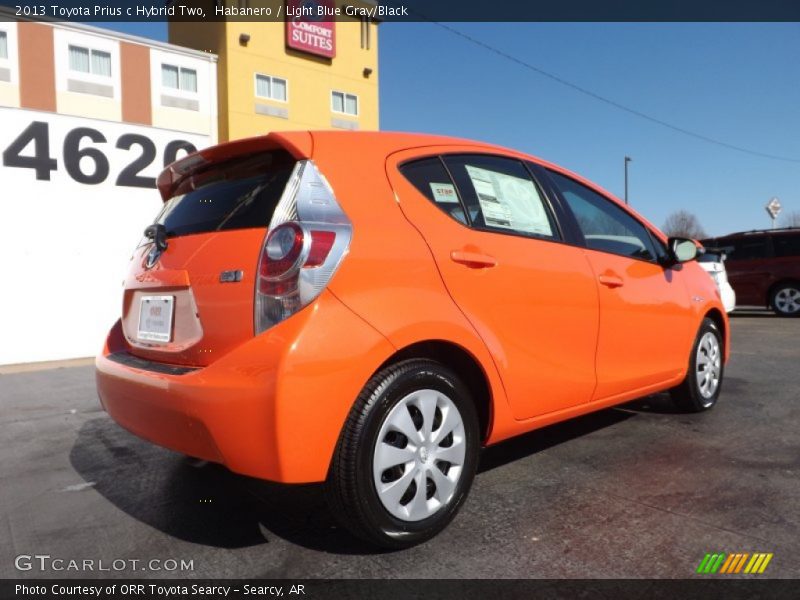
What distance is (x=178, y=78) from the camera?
10.7 metres

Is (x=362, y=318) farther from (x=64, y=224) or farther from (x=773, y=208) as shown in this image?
(x=773, y=208)

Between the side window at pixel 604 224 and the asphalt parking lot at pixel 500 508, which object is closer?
the asphalt parking lot at pixel 500 508

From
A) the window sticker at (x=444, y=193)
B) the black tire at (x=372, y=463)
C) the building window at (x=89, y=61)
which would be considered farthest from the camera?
the building window at (x=89, y=61)

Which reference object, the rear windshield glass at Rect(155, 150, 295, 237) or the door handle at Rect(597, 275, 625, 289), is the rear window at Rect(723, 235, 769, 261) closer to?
the door handle at Rect(597, 275, 625, 289)

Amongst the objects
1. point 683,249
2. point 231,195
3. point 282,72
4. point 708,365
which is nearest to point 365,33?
point 282,72

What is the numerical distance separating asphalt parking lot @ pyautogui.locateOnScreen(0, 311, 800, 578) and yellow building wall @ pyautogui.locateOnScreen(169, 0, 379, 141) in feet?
62.7

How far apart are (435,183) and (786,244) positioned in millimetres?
12526

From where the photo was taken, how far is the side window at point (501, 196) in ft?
8.84

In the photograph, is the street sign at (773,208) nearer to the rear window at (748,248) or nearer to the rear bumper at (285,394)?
the rear window at (748,248)

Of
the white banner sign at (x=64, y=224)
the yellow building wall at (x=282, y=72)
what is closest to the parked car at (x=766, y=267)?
the white banner sign at (x=64, y=224)

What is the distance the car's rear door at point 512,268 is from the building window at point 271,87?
70.4ft

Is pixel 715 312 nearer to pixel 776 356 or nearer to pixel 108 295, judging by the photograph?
pixel 776 356

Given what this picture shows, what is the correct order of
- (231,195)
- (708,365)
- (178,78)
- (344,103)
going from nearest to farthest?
(231,195) → (708,365) → (178,78) → (344,103)
